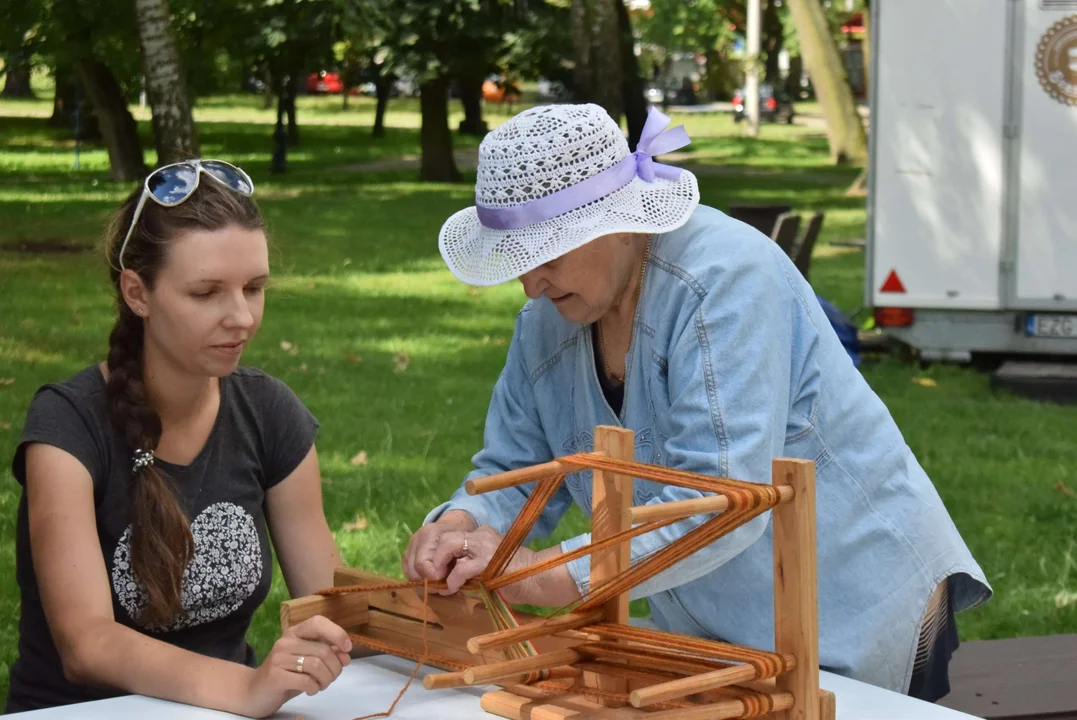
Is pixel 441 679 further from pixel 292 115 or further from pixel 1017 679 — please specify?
pixel 292 115

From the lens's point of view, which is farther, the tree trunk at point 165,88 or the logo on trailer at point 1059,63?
the tree trunk at point 165,88

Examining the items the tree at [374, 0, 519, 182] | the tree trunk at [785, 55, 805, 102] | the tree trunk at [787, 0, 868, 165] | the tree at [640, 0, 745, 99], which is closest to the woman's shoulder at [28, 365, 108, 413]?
the tree at [374, 0, 519, 182]

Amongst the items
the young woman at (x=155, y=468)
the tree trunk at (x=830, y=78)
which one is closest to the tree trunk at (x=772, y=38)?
the tree trunk at (x=830, y=78)

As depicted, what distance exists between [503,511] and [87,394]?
76 cm

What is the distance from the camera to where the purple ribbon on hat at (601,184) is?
2.28 meters

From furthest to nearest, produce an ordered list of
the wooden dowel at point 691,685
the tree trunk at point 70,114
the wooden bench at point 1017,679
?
the tree trunk at point 70,114 < the wooden bench at point 1017,679 < the wooden dowel at point 691,685

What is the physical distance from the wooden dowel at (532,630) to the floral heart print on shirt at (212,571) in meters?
0.79

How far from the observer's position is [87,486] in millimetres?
2467

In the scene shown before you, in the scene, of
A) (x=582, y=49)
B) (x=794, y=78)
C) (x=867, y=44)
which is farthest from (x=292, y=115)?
(x=794, y=78)

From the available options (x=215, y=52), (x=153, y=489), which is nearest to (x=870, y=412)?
(x=153, y=489)

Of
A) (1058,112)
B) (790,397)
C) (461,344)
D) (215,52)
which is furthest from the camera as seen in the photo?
(215,52)

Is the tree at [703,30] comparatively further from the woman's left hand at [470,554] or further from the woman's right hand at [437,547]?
the woman's left hand at [470,554]

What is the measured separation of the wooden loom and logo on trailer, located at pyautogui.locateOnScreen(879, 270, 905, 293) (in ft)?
22.3

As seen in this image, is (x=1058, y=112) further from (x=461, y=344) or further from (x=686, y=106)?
(x=686, y=106)
